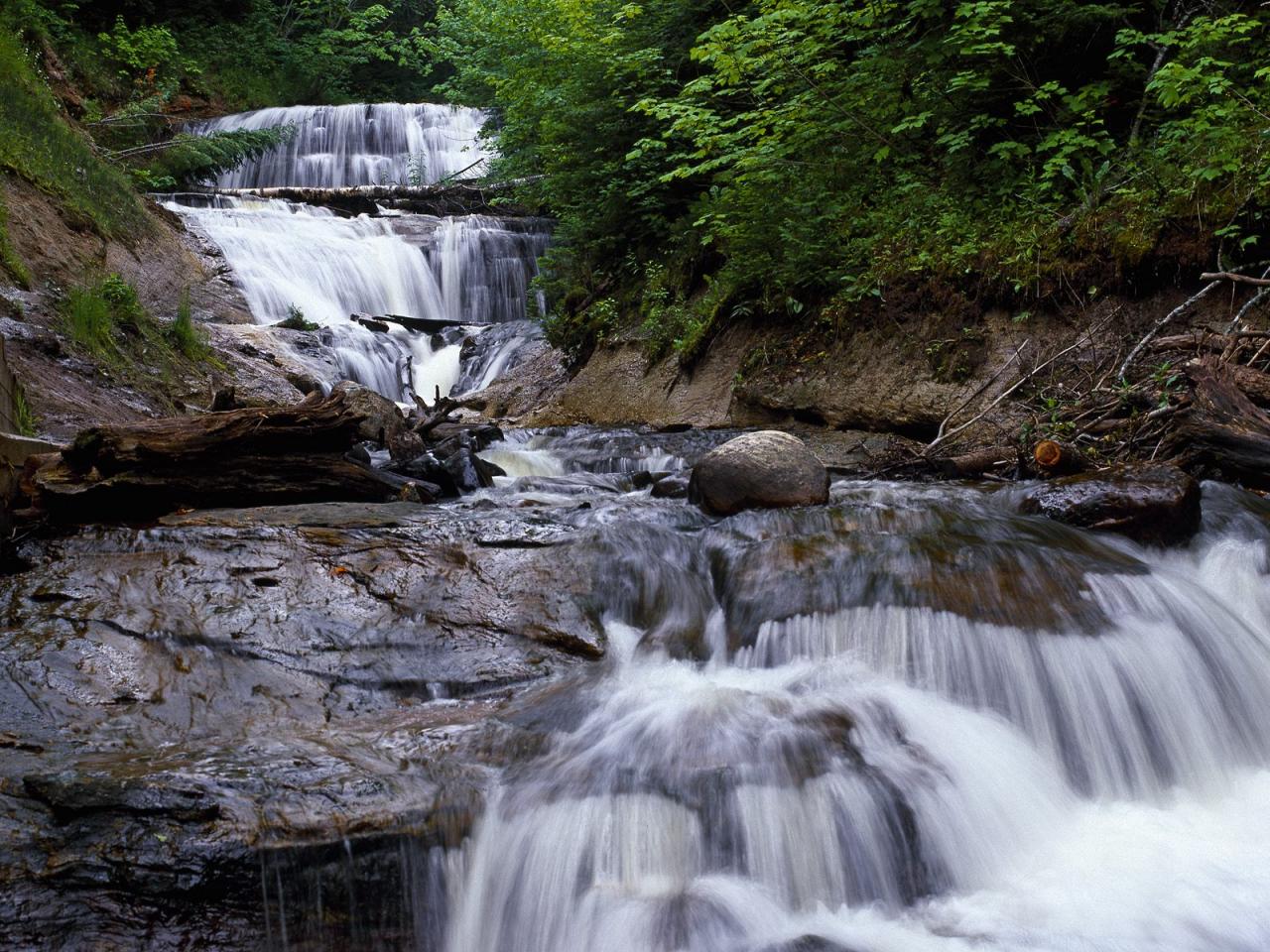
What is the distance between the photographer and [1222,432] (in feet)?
17.5

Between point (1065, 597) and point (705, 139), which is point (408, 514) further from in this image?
point (705, 139)

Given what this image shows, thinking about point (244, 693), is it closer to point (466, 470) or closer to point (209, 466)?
point (209, 466)

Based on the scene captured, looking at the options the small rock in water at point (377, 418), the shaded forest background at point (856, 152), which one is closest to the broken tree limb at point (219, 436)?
the small rock in water at point (377, 418)

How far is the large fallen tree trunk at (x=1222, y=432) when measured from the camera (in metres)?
5.26

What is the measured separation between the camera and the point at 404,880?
280 cm

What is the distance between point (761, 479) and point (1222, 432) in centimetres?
281

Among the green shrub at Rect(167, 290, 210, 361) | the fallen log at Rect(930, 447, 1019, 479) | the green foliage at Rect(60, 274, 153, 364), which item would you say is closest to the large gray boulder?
the fallen log at Rect(930, 447, 1019, 479)

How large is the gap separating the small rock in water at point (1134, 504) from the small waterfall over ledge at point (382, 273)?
30.6ft

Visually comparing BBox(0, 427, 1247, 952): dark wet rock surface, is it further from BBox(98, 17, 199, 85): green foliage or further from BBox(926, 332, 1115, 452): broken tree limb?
BBox(98, 17, 199, 85): green foliage

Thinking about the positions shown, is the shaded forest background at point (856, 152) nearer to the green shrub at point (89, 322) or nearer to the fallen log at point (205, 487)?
the green shrub at point (89, 322)

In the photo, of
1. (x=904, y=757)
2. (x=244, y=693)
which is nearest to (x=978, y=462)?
(x=904, y=757)

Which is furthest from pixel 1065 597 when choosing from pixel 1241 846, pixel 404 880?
pixel 404 880

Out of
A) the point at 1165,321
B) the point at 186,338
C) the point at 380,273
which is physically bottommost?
the point at 1165,321

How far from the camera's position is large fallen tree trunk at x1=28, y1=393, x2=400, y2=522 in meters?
4.59
